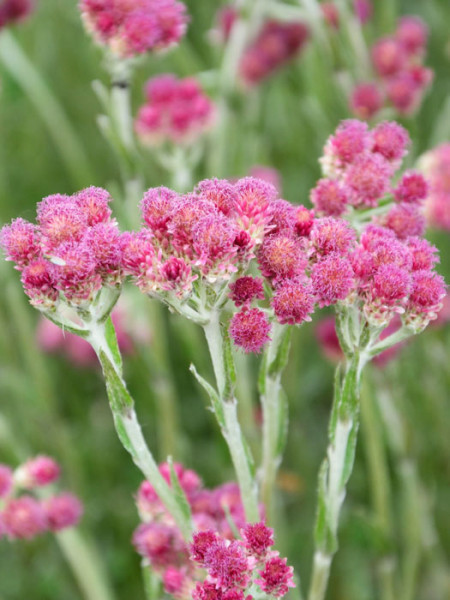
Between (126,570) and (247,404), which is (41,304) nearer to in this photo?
(247,404)

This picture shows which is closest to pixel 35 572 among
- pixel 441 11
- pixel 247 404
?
pixel 247 404

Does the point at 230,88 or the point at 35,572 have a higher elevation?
the point at 230,88

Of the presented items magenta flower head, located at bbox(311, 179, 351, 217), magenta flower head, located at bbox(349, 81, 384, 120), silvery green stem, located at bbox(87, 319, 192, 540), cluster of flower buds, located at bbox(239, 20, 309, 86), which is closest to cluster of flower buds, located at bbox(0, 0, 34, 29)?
cluster of flower buds, located at bbox(239, 20, 309, 86)

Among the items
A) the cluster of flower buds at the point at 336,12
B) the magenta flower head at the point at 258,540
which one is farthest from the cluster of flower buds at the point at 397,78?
the magenta flower head at the point at 258,540

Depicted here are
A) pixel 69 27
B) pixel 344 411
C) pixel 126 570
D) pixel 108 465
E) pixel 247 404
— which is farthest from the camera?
pixel 69 27

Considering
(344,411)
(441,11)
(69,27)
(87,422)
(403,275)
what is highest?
(69,27)

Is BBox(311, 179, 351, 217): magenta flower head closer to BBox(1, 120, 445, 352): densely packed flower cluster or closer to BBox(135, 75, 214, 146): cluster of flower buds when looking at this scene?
BBox(1, 120, 445, 352): densely packed flower cluster

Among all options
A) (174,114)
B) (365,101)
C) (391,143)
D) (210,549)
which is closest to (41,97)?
(174,114)

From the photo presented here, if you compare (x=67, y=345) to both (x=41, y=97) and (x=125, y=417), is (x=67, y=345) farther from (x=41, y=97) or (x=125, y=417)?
(x=125, y=417)
